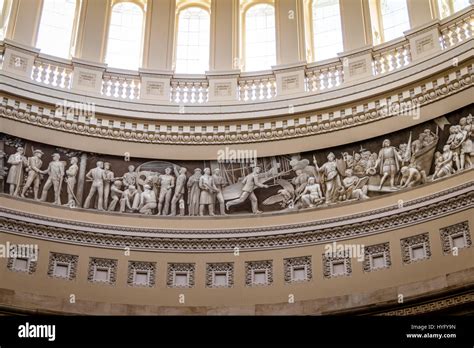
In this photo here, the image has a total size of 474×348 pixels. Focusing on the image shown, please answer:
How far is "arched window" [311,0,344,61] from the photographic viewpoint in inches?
864

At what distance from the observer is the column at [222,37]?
72.6 ft

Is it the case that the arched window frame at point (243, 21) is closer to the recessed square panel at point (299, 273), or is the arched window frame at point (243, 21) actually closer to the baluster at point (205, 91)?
the baluster at point (205, 91)

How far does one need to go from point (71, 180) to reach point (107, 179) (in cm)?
91

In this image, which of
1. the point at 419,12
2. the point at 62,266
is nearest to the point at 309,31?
the point at 419,12

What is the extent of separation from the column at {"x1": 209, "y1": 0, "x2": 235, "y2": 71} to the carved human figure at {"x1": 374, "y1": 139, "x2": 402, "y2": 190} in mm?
5164

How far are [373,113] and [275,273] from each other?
4.75 m

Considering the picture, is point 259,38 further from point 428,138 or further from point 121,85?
point 428,138

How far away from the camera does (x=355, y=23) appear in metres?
21.6

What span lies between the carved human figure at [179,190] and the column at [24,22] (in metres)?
5.42

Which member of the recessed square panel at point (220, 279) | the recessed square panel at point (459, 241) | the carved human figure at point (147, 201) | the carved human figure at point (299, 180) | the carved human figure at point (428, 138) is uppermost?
the carved human figure at point (428, 138)

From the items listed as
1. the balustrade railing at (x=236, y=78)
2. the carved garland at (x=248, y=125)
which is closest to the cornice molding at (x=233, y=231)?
the carved garland at (x=248, y=125)

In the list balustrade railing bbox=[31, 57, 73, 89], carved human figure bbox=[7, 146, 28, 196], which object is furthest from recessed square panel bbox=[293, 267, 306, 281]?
balustrade railing bbox=[31, 57, 73, 89]

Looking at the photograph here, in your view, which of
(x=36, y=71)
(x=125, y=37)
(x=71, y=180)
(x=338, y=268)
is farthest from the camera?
(x=125, y=37)

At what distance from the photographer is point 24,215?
18.6 meters
